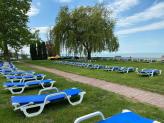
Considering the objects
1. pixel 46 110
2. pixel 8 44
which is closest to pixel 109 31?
pixel 8 44

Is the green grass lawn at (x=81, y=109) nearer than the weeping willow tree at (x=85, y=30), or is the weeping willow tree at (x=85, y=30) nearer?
the green grass lawn at (x=81, y=109)

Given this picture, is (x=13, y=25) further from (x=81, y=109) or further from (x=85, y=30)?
(x=81, y=109)

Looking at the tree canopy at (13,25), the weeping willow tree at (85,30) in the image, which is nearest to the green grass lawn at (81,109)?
Result: the weeping willow tree at (85,30)

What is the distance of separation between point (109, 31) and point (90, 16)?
3381 millimetres

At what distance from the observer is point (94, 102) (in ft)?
22.5

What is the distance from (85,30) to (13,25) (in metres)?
9.63

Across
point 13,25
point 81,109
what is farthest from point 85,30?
point 81,109

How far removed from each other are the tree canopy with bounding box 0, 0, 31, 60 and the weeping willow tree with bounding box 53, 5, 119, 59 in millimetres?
4432

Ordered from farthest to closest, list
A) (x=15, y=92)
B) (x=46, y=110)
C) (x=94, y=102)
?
(x=15, y=92)
(x=94, y=102)
(x=46, y=110)

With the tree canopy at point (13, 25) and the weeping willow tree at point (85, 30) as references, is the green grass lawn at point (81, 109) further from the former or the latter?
the tree canopy at point (13, 25)

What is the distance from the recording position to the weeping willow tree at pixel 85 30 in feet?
97.5

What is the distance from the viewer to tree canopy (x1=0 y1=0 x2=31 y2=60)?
95.2 feet

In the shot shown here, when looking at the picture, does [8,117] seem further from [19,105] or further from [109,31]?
[109,31]

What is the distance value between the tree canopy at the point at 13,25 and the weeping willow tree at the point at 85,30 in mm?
4432
